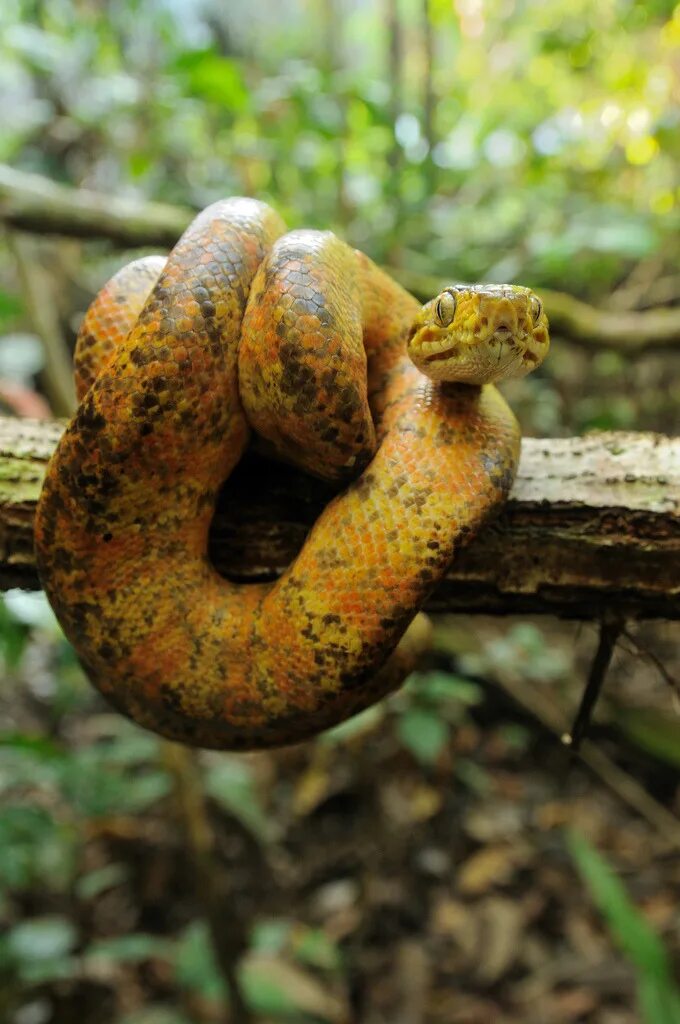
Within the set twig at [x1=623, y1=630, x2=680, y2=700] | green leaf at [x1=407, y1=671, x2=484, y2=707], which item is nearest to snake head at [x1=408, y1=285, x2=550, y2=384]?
twig at [x1=623, y1=630, x2=680, y2=700]

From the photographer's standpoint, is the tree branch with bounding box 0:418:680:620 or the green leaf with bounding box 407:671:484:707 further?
the green leaf with bounding box 407:671:484:707

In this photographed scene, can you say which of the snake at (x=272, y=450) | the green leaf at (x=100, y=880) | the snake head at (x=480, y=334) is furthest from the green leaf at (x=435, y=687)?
the snake head at (x=480, y=334)

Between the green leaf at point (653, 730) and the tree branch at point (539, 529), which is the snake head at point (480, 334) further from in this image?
the green leaf at point (653, 730)

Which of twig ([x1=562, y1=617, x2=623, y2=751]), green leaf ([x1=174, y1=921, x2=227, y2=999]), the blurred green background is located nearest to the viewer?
twig ([x1=562, y1=617, x2=623, y2=751])

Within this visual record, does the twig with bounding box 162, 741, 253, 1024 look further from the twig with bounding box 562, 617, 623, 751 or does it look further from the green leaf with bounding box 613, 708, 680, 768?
the green leaf with bounding box 613, 708, 680, 768

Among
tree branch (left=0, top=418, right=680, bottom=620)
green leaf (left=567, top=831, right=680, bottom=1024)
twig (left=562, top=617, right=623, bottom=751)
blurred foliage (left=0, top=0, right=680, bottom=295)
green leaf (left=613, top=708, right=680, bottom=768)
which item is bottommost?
green leaf (left=613, top=708, right=680, bottom=768)

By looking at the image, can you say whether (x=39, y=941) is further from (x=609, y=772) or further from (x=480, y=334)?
(x=609, y=772)
